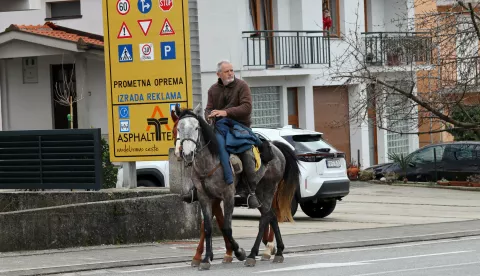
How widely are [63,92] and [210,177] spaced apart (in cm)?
2133

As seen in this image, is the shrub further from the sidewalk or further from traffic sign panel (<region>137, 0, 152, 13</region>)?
the sidewalk

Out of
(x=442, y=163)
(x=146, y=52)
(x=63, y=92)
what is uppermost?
(x=146, y=52)

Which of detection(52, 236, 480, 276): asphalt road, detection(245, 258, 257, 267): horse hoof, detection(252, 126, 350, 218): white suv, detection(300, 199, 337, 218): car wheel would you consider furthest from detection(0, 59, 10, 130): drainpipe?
detection(245, 258, 257, 267): horse hoof

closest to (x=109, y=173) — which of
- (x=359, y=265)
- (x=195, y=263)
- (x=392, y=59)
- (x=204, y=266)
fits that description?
(x=195, y=263)

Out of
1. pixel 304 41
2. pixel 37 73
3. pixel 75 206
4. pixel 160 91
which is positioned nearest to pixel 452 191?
pixel 304 41

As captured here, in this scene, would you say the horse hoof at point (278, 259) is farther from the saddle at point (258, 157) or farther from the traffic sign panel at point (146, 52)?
the traffic sign panel at point (146, 52)

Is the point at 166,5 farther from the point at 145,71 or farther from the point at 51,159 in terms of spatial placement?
the point at 51,159

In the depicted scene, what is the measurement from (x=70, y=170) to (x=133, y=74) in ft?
6.42

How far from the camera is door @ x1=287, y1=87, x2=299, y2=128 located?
3912 cm

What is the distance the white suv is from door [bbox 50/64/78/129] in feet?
40.9

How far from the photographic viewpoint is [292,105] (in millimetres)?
39312

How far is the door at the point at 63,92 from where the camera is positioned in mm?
35531

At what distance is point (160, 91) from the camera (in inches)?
781

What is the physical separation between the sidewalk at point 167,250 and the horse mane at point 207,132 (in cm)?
190
